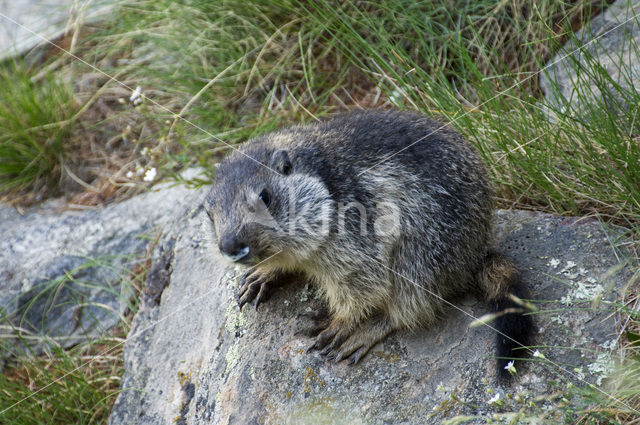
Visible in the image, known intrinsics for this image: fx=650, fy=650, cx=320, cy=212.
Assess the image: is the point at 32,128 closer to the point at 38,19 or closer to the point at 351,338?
the point at 38,19

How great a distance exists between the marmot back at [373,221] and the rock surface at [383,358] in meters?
0.18

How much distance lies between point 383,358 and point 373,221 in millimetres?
831

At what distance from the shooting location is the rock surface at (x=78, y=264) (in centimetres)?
593

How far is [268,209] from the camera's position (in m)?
3.82

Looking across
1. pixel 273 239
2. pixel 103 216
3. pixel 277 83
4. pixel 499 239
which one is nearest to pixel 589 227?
pixel 499 239

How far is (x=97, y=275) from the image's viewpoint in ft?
20.0

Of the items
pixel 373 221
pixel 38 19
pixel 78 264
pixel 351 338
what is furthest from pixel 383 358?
pixel 38 19

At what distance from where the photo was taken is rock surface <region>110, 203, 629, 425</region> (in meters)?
3.57

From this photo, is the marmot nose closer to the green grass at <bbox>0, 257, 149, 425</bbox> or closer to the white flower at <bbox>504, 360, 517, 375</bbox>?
the white flower at <bbox>504, 360, 517, 375</bbox>

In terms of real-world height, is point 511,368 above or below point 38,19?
above

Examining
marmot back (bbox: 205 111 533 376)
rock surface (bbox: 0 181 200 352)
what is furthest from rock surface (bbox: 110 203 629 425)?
rock surface (bbox: 0 181 200 352)

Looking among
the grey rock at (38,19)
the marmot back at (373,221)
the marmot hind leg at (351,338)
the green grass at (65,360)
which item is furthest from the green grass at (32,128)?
the marmot hind leg at (351,338)

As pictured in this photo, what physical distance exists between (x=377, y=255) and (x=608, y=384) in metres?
1.44

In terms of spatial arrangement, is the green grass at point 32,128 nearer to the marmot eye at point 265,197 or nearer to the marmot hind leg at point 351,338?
the marmot eye at point 265,197
